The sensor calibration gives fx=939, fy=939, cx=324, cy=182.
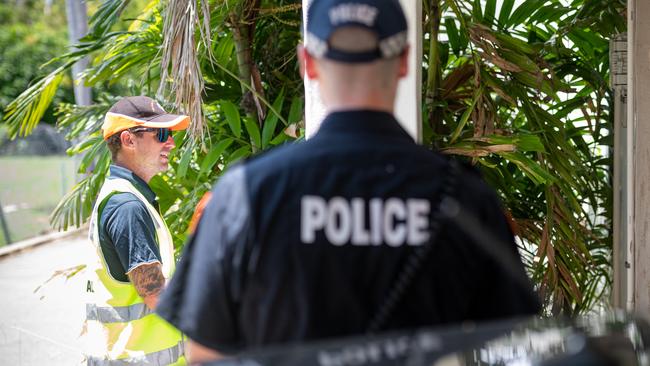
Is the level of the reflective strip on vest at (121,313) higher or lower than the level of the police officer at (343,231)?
lower

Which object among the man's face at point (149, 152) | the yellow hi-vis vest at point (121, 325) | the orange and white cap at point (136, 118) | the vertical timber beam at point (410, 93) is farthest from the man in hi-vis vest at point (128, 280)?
the vertical timber beam at point (410, 93)

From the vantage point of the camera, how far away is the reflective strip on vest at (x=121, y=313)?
3523 mm

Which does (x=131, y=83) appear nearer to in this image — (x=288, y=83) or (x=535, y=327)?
(x=288, y=83)

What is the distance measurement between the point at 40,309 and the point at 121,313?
6037mm

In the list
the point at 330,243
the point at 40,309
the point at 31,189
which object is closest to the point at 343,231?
the point at 330,243

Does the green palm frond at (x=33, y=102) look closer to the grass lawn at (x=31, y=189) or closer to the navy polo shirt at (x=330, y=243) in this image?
the navy polo shirt at (x=330, y=243)

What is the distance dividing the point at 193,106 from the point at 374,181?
8.65ft

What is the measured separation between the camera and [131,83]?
593 cm

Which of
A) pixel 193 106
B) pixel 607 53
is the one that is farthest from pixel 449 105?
pixel 193 106

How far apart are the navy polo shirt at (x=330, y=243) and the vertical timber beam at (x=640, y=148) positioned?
115 inches

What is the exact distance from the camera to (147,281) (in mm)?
3461

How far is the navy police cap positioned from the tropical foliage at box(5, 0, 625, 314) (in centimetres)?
248

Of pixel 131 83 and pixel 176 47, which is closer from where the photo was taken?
pixel 176 47

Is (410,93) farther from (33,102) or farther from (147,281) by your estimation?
(33,102)
